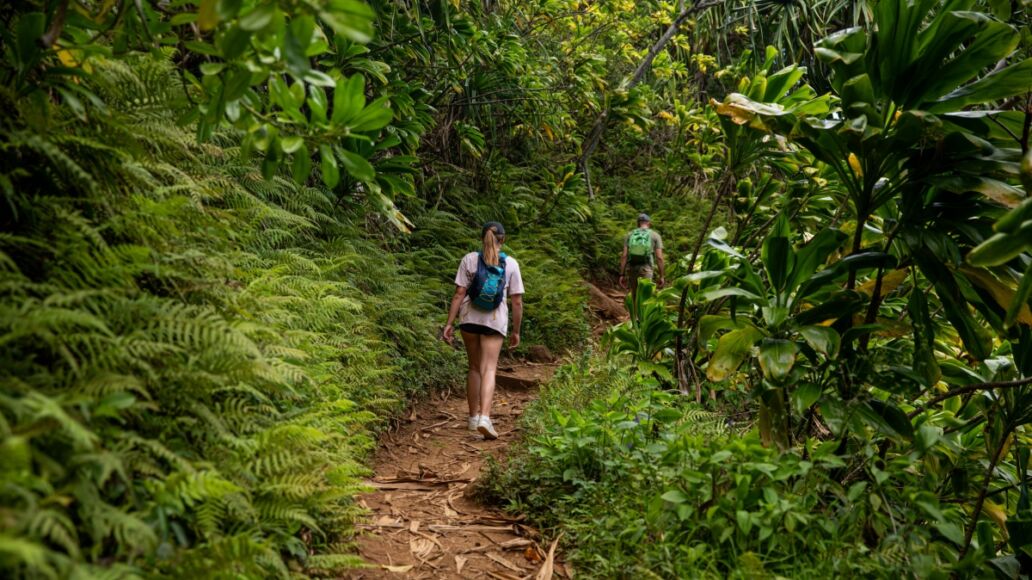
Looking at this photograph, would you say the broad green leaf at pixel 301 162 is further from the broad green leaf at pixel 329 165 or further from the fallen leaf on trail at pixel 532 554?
the fallen leaf on trail at pixel 532 554

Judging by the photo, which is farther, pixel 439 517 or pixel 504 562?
pixel 439 517

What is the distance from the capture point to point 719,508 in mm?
3119

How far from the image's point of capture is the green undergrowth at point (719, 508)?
285cm

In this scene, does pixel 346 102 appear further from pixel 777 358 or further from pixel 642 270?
pixel 642 270

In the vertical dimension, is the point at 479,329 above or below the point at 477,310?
below

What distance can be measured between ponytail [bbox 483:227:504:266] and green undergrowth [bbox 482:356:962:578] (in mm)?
2073

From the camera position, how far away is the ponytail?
5.78 metres

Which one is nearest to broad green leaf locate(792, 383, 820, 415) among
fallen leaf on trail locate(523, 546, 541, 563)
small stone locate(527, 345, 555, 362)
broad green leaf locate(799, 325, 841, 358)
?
broad green leaf locate(799, 325, 841, 358)

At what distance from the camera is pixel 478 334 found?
5.93 metres

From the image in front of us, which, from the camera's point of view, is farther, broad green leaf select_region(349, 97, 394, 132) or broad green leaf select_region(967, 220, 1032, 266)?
broad green leaf select_region(349, 97, 394, 132)

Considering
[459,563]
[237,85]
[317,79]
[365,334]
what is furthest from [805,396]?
[365,334]

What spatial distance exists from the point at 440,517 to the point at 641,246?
679 cm

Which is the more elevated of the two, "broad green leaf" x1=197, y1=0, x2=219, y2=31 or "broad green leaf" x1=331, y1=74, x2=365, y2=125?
"broad green leaf" x1=197, y1=0, x2=219, y2=31

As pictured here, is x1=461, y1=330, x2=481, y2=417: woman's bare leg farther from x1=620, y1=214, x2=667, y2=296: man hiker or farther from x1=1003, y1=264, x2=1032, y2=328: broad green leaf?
x1=620, y1=214, x2=667, y2=296: man hiker
